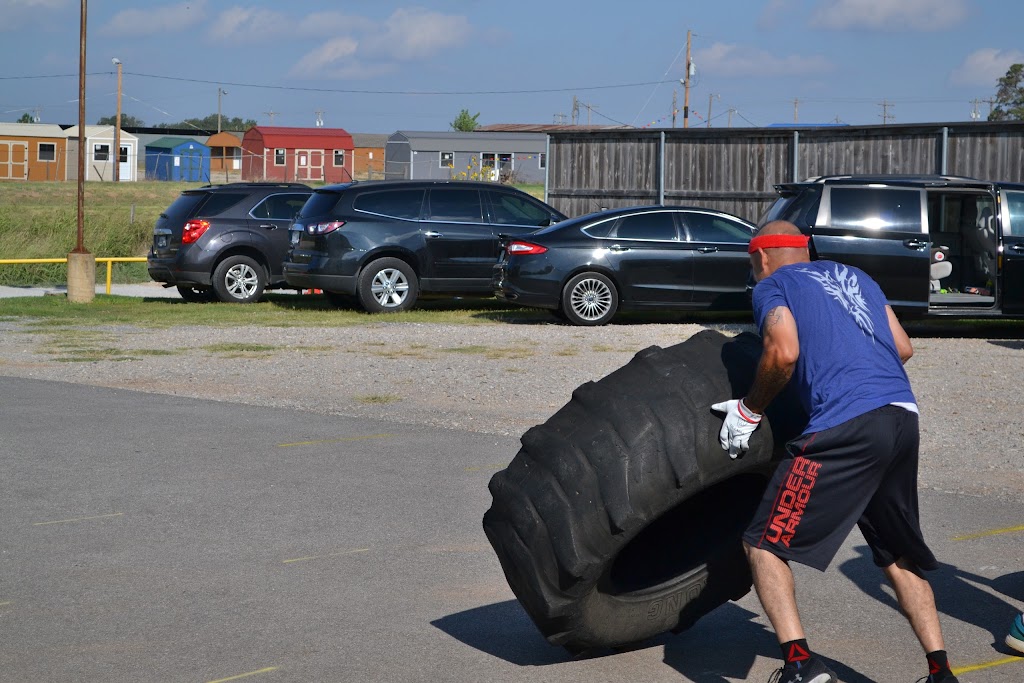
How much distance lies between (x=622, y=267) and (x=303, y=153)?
6673cm

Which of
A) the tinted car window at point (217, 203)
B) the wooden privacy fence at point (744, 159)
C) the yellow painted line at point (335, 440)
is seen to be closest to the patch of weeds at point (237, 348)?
the yellow painted line at point (335, 440)

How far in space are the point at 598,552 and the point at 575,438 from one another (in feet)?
1.30

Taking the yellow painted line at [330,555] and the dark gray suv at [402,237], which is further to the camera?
the dark gray suv at [402,237]

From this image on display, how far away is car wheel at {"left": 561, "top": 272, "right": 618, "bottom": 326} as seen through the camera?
15859mm

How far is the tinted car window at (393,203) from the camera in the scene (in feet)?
56.7

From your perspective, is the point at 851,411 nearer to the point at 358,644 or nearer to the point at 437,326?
the point at 358,644

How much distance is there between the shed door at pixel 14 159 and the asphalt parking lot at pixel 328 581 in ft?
235

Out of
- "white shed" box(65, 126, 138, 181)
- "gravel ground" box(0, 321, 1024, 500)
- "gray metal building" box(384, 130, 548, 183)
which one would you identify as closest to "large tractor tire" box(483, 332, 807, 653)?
"gravel ground" box(0, 321, 1024, 500)

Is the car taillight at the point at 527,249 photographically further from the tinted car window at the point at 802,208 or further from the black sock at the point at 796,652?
the black sock at the point at 796,652

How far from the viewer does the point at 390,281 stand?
56.3ft

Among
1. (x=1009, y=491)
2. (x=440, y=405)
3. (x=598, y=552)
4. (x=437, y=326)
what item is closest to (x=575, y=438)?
(x=598, y=552)

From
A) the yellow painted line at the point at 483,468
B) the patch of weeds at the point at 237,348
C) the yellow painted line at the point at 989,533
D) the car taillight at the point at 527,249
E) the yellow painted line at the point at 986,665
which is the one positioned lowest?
the yellow painted line at the point at 986,665

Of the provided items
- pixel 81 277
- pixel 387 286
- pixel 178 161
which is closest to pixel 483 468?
pixel 387 286

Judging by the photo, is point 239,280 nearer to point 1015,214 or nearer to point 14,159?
point 1015,214
